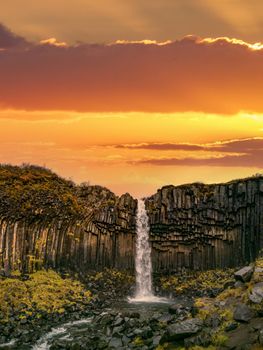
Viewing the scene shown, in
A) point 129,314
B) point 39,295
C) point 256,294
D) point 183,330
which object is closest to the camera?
point 183,330

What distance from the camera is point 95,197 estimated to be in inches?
2474

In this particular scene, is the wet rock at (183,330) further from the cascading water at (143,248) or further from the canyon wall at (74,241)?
the cascading water at (143,248)

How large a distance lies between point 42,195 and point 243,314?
3234 cm

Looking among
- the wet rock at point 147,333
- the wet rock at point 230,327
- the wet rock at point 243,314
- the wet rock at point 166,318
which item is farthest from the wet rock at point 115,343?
the wet rock at point 243,314

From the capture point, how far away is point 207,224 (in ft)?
206

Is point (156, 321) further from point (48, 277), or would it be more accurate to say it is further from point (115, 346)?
point (48, 277)

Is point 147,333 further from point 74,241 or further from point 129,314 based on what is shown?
point 74,241

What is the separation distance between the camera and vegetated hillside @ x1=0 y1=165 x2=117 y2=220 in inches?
2080

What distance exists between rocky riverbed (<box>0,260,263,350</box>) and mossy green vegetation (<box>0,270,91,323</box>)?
86 millimetres

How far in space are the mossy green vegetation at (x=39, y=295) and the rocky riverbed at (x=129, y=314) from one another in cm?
9

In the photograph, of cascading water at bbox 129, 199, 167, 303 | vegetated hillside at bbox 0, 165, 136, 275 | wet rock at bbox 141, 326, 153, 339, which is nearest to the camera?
wet rock at bbox 141, 326, 153, 339

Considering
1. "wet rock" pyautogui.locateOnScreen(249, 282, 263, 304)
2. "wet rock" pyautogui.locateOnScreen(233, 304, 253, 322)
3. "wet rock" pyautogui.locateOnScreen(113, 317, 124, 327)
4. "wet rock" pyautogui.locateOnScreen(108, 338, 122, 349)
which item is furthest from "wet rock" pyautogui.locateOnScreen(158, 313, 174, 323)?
"wet rock" pyautogui.locateOnScreen(249, 282, 263, 304)

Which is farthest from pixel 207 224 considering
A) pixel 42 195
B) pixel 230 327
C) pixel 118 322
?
pixel 230 327

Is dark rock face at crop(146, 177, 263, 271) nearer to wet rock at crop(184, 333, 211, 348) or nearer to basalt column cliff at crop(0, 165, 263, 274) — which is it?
basalt column cliff at crop(0, 165, 263, 274)
